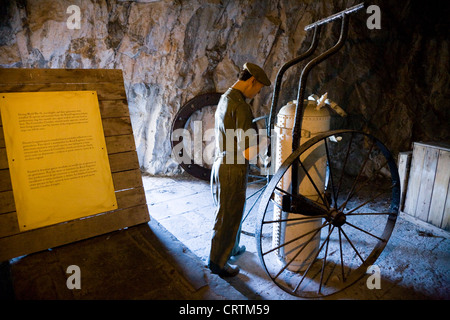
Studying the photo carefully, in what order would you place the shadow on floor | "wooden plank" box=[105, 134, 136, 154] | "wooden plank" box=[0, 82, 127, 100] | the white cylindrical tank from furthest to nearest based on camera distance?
the white cylindrical tank, "wooden plank" box=[105, 134, 136, 154], "wooden plank" box=[0, 82, 127, 100], the shadow on floor

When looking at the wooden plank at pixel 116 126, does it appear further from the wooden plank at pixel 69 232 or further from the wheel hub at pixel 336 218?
the wheel hub at pixel 336 218

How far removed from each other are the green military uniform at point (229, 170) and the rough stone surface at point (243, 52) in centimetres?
Result: 334

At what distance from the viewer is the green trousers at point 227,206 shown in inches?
116

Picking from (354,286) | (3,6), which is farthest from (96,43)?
(354,286)

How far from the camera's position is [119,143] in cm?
282

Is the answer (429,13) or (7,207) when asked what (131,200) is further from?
(429,13)

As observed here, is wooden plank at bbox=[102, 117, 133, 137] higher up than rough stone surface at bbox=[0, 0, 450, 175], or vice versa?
rough stone surface at bbox=[0, 0, 450, 175]

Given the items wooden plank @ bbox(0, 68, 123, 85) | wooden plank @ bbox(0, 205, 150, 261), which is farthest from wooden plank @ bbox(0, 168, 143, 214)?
wooden plank @ bbox(0, 68, 123, 85)

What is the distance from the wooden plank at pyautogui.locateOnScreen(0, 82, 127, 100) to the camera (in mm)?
2392

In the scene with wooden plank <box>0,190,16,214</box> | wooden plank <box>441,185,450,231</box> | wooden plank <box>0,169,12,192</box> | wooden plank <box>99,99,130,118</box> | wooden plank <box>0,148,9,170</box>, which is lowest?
wooden plank <box>441,185,450,231</box>

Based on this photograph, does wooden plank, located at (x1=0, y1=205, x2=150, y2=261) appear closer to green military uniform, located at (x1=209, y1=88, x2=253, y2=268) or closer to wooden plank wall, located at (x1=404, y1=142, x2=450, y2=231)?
green military uniform, located at (x1=209, y1=88, x2=253, y2=268)

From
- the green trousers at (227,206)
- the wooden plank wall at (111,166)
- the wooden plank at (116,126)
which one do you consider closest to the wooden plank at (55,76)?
the wooden plank wall at (111,166)

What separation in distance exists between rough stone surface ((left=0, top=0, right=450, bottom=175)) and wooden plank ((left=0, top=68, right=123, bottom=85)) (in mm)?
3298

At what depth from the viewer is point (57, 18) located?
5.29m
